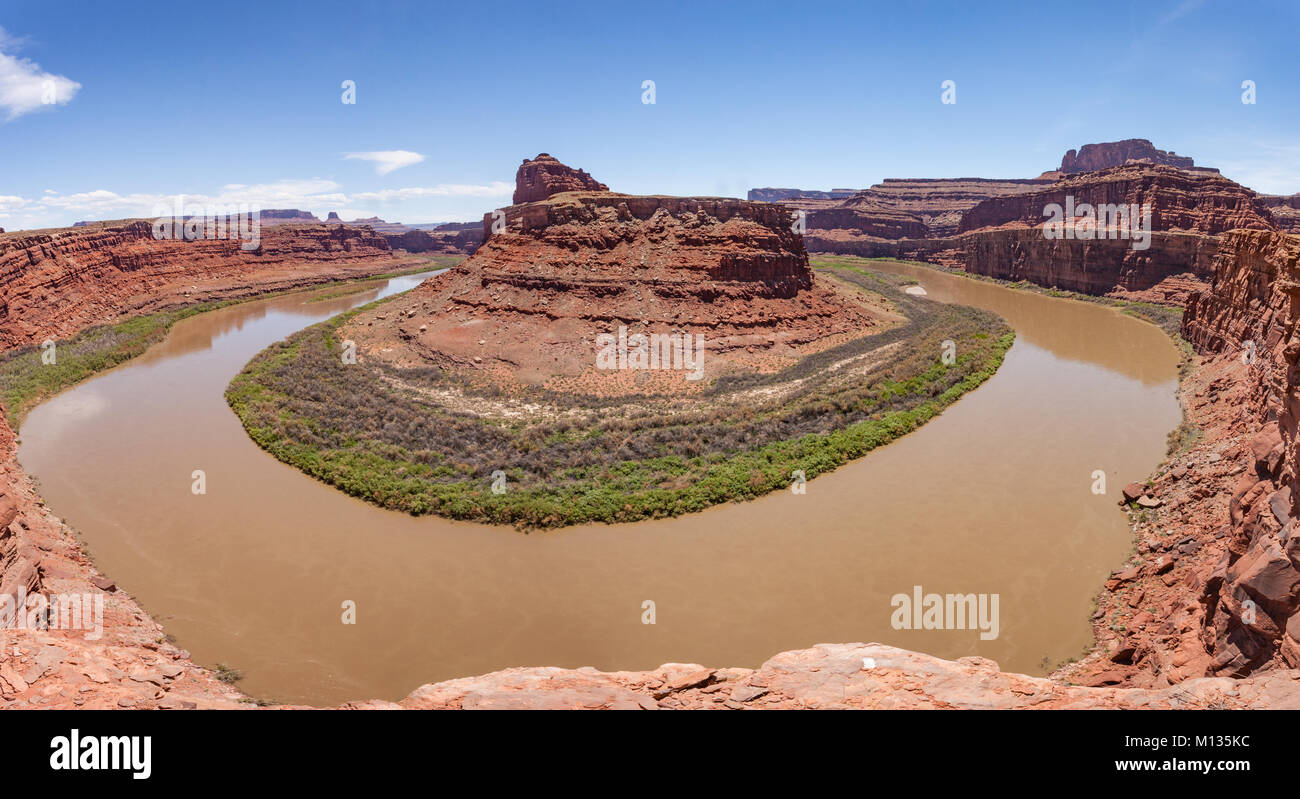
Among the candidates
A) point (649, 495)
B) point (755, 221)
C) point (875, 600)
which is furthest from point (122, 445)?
point (755, 221)

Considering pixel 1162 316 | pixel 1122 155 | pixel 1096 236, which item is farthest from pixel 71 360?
pixel 1122 155

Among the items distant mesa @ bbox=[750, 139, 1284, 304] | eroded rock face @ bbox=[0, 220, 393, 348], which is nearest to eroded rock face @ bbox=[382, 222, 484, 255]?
eroded rock face @ bbox=[0, 220, 393, 348]

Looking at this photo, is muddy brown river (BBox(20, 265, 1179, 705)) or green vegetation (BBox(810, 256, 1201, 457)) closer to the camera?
muddy brown river (BBox(20, 265, 1179, 705))

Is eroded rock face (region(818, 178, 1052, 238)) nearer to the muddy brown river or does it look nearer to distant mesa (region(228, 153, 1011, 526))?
distant mesa (region(228, 153, 1011, 526))

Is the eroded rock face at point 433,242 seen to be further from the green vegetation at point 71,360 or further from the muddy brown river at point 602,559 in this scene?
the muddy brown river at point 602,559

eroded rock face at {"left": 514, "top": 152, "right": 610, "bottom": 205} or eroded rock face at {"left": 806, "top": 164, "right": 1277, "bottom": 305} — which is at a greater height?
eroded rock face at {"left": 514, "top": 152, "right": 610, "bottom": 205}

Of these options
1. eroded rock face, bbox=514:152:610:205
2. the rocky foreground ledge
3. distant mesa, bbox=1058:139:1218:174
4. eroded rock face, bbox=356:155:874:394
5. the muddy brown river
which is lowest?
the muddy brown river
